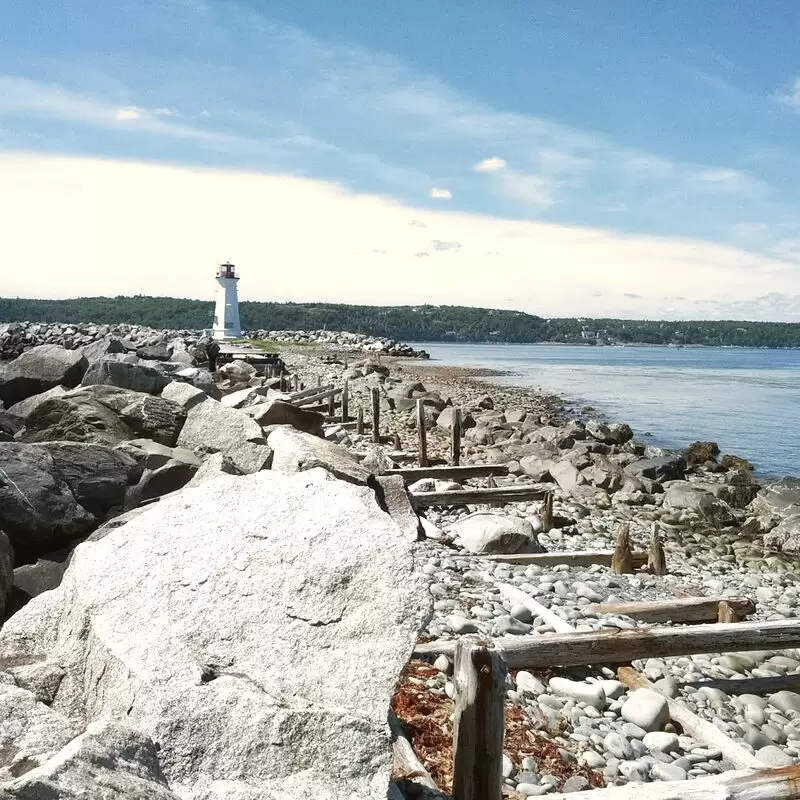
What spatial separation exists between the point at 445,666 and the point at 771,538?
36.8 feet

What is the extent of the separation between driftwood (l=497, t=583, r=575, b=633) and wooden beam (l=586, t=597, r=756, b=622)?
73 centimetres

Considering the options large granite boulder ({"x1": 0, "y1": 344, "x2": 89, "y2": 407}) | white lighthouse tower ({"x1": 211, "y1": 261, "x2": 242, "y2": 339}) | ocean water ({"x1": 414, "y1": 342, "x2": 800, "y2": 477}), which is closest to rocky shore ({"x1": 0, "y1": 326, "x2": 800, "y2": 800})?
large granite boulder ({"x1": 0, "y1": 344, "x2": 89, "y2": 407})

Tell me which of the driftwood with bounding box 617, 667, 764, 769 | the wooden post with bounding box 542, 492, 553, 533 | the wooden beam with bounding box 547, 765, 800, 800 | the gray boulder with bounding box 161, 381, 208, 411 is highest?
the gray boulder with bounding box 161, 381, 208, 411

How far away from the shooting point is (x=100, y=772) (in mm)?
2832

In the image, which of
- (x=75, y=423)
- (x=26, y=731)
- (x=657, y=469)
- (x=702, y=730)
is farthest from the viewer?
(x=657, y=469)

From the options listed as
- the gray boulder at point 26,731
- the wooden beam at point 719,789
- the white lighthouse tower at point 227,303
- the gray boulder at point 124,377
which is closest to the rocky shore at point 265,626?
the gray boulder at point 26,731

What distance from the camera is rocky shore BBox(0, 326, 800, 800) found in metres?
3.56

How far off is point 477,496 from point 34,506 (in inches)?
302

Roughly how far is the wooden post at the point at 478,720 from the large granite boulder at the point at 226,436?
4773mm

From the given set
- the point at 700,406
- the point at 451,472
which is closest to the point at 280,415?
the point at 451,472

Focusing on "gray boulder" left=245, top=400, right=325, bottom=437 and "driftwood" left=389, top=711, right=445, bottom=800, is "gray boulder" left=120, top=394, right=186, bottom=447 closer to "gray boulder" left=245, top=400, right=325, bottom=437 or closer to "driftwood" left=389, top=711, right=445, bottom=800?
"gray boulder" left=245, top=400, right=325, bottom=437

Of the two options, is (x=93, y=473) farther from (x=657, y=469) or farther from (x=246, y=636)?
(x=657, y=469)

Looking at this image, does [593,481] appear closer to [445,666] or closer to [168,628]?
[445,666]

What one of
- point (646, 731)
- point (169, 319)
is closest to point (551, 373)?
point (646, 731)
